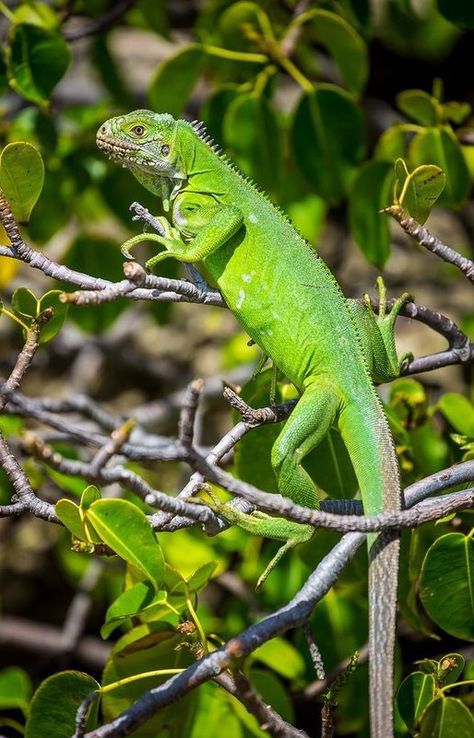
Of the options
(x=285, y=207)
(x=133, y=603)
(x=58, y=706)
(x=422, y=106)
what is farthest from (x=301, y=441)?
(x=285, y=207)

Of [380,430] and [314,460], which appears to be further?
[314,460]

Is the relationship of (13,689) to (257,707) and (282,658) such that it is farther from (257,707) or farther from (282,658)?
(257,707)

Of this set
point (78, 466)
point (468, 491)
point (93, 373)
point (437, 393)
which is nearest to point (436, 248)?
point (468, 491)

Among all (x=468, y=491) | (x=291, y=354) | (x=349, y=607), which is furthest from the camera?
(x=349, y=607)

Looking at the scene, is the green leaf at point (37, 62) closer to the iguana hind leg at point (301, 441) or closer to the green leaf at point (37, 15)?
the green leaf at point (37, 15)

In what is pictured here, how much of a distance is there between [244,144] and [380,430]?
6.08ft

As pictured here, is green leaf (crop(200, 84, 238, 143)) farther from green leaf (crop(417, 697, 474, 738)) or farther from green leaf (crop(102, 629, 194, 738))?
green leaf (crop(417, 697, 474, 738))

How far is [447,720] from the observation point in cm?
247

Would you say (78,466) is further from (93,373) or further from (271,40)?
(93,373)

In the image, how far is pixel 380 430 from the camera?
9.62 feet

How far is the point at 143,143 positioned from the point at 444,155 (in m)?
1.36

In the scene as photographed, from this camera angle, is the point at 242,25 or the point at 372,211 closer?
the point at 372,211

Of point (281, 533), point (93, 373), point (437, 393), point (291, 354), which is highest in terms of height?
point (291, 354)

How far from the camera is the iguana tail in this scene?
2479 mm
